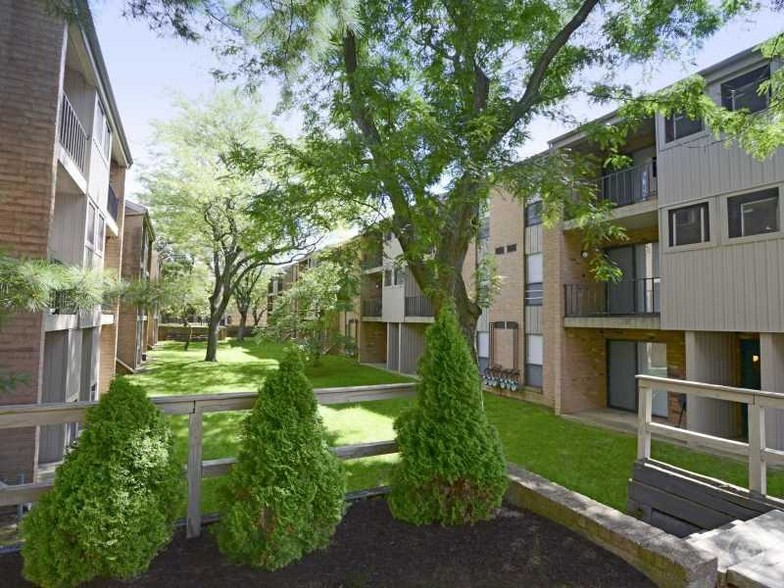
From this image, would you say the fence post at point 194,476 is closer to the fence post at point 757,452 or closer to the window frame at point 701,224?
the fence post at point 757,452

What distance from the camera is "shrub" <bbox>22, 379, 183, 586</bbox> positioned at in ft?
9.44

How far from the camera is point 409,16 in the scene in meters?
6.36

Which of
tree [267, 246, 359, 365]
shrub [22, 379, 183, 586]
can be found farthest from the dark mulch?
tree [267, 246, 359, 365]

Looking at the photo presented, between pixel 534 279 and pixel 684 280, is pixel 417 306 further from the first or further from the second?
pixel 684 280

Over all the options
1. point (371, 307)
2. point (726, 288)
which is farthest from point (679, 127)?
point (371, 307)

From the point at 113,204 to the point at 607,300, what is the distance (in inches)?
595

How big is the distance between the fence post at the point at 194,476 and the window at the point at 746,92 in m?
11.3

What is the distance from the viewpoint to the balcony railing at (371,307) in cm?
2602

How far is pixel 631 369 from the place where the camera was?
45.0 feet

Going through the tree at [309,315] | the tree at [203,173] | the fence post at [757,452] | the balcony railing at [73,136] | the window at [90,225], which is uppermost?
the tree at [203,173]

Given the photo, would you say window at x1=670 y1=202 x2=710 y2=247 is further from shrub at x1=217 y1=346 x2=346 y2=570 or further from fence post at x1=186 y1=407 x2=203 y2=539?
fence post at x1=186 y1=407 x2=203 y2=539

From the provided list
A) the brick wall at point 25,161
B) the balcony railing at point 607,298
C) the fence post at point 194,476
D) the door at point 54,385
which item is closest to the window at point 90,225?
the door at point 54,385

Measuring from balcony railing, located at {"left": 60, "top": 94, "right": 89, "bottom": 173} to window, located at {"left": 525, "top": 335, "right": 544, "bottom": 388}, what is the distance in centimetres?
1298

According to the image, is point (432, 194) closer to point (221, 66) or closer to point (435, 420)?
point (435, 420)
